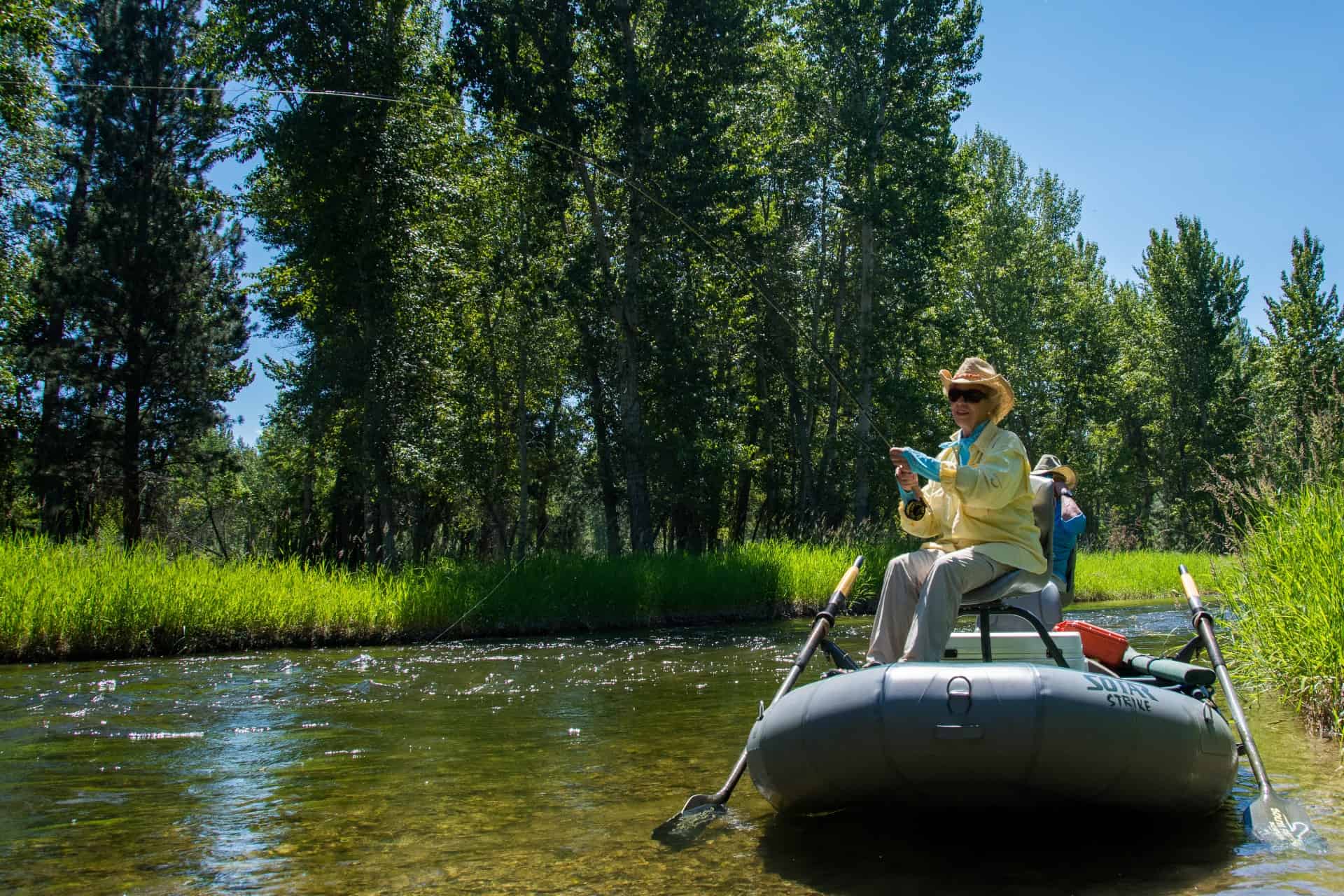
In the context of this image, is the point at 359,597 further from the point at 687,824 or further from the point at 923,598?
the point at 923,598

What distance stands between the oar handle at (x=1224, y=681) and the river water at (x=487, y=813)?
0.25m

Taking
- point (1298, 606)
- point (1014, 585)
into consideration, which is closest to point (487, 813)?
point (1014, 585)

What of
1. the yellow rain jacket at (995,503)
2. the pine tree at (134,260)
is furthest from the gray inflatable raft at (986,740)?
the pine tree at (134,260)

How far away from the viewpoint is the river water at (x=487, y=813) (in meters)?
3.95

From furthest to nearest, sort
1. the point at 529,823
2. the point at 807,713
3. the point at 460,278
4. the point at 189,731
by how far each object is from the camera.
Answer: the point at 460,278, the point at 189,731, the point at 529,823, the point at 807,713

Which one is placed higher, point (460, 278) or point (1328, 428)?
point (460, 278)

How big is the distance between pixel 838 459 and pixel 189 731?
2583 centimetres

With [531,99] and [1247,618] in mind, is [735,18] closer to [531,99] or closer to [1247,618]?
[531,99]

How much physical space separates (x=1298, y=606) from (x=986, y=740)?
3.68 meters

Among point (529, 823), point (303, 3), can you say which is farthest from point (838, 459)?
point (529, 823)

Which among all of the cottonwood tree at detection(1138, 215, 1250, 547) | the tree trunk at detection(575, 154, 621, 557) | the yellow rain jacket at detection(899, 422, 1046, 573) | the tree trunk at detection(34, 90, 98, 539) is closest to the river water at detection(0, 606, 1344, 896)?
the yellow rain jacket at detection(899, 422, 1046, 573)

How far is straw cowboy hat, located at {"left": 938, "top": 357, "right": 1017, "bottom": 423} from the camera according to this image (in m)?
5.42

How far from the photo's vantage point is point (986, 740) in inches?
152

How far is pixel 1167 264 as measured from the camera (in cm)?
4312
